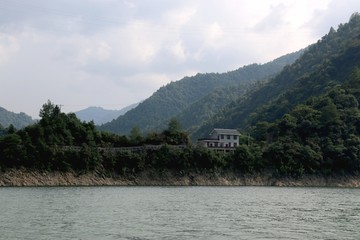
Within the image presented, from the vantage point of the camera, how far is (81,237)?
79.0 ft

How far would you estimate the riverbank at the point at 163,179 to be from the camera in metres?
74.8

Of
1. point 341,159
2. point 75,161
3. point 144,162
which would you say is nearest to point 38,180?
point 75,161

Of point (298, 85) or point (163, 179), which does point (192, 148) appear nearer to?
point (163, 179)

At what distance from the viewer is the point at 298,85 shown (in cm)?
15150

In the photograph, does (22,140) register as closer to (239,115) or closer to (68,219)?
(68,219)

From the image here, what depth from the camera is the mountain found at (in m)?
142

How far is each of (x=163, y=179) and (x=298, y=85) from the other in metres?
79.3

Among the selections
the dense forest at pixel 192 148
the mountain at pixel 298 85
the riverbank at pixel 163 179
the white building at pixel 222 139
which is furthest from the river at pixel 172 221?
the mountain at pixel 298 85

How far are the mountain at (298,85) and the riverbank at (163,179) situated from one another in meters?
46.7

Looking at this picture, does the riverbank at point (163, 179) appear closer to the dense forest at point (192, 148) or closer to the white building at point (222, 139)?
the dense forest at point (192, 148)

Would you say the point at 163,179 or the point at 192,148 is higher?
the point at 192,148

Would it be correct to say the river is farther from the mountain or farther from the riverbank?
the mountain

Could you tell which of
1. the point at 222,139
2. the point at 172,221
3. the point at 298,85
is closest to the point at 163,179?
the point at 222,139

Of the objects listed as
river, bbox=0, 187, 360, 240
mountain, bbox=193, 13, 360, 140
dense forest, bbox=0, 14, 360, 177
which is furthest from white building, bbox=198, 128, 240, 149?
river, bbox=0, 187, 360, 240
